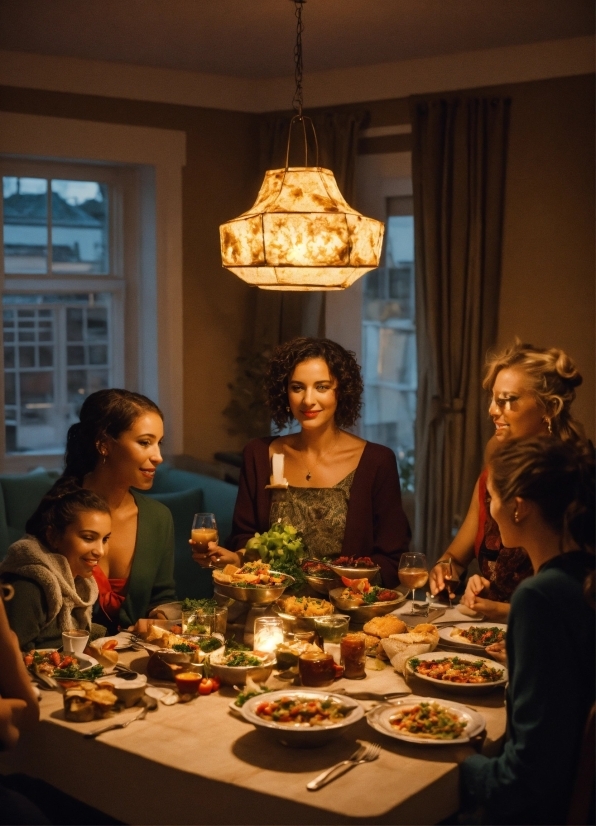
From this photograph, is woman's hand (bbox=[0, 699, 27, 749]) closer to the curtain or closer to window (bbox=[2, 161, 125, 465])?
the curtain

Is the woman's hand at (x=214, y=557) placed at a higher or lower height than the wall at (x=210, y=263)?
lower

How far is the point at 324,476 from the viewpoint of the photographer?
3.48 m

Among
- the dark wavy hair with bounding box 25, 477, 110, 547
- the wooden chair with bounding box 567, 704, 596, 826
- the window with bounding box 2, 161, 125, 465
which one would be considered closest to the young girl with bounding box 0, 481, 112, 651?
the dark wavy hair with bounding box 25, 477, 110, 547

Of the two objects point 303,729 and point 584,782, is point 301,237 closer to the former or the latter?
point 303,729

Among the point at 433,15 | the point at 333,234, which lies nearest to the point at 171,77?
the point at 433,15

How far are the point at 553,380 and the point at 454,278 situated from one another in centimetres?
189

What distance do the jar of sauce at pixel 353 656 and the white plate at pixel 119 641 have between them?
0.60 meters

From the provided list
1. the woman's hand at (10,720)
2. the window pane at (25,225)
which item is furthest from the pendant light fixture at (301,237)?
the window pane at (25,225)

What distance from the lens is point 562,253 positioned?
472 centimetres

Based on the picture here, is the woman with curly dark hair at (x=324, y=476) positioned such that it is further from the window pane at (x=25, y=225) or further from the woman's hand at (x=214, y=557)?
the window pane at (x=25, y=225)

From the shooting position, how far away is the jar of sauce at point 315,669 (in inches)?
94.3

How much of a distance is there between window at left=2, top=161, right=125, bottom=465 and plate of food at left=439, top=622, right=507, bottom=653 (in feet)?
10.6

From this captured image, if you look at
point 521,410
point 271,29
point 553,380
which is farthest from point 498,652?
point 271,29

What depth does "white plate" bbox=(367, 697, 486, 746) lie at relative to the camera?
2.07 meters
